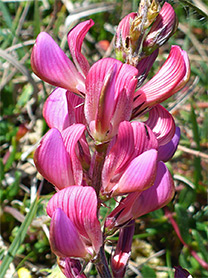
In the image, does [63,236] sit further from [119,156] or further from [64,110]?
[64,110]

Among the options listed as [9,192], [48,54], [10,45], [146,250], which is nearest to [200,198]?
[146,250]

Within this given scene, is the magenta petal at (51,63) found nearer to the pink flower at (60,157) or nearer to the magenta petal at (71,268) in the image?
the pink flower at (60,157)

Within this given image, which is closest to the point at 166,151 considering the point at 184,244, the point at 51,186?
the point at 184,244

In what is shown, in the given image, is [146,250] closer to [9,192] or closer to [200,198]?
[200,198]

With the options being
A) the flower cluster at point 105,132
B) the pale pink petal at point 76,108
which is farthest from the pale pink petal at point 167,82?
the pale pink petal at point 76,108

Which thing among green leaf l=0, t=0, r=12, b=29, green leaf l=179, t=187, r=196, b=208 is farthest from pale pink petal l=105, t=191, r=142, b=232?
green leaf l=0, t=0, r=12, b=29
